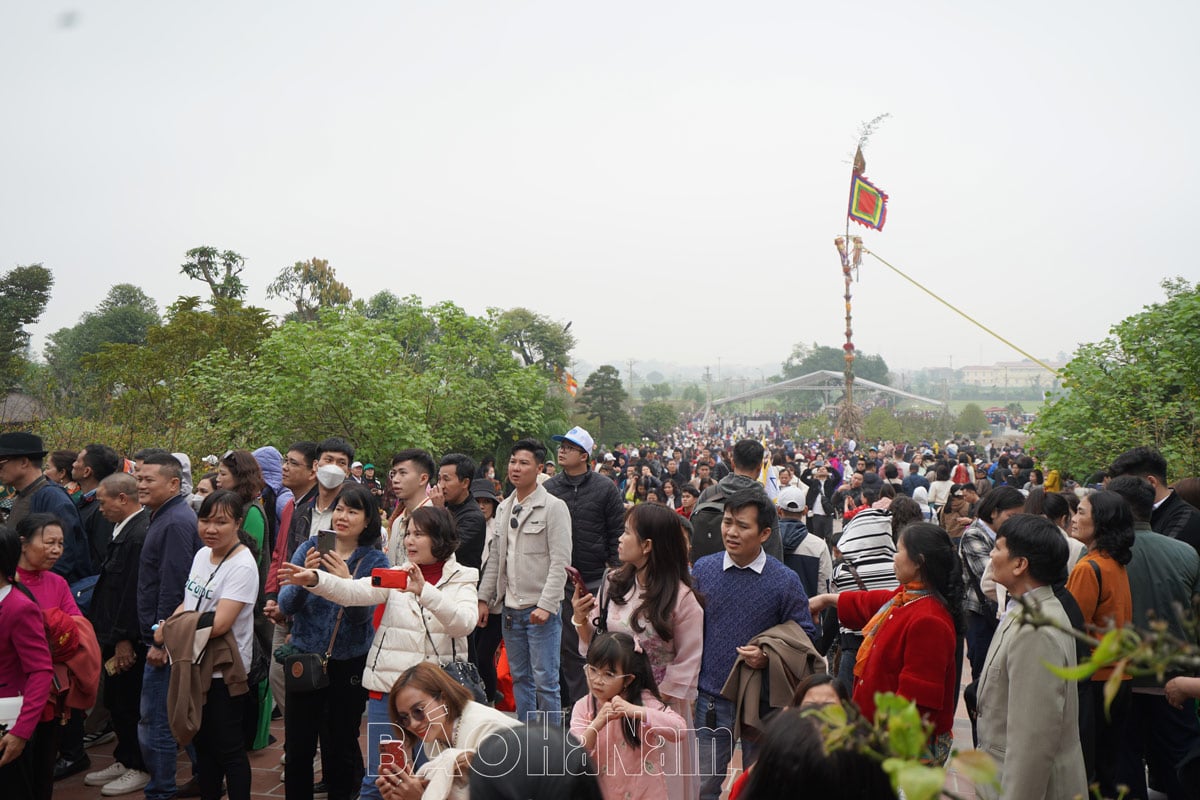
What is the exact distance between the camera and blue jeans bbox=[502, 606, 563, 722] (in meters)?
5.15

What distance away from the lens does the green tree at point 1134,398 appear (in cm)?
918

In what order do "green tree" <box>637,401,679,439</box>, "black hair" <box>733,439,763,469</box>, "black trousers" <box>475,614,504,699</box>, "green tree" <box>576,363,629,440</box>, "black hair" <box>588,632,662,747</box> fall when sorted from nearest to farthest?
"black hair" <box>588,632,662,747</box>, "black hair" <box>733,439,763,469</box>, "black trousers" <box>475,614,504,699</box>, "green tree" <box>576,363,629,440</box>, "green tree" <box>637,401,679,439</box>

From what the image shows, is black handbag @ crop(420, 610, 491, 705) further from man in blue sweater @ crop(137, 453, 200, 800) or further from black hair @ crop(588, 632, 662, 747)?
man in blue sweater @ crop(137, 453, 200, 800)

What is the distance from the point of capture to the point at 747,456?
218 inches

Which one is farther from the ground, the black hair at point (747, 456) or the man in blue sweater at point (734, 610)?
→ the black hair at point (747, 456)

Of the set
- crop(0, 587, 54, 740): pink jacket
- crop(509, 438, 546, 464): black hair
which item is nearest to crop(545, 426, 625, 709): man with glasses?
crop(509, 438, 546, 464): black hair

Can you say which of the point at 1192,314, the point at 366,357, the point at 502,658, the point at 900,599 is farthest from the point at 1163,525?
the point at 366,357

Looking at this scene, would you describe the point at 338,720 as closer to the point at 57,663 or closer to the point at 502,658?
the point at 57,663

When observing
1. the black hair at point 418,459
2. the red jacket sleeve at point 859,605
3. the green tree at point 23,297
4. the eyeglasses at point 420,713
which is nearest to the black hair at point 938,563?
the red jacket sleeve at point 859,605

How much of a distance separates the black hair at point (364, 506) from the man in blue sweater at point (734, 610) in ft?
5.61

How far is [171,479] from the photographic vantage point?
477cm

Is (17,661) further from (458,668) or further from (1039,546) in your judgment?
(1039,546)

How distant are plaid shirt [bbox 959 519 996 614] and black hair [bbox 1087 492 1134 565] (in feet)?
3.67

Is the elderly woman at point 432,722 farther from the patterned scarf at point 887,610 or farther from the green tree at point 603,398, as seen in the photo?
the green tree at point 603,398
